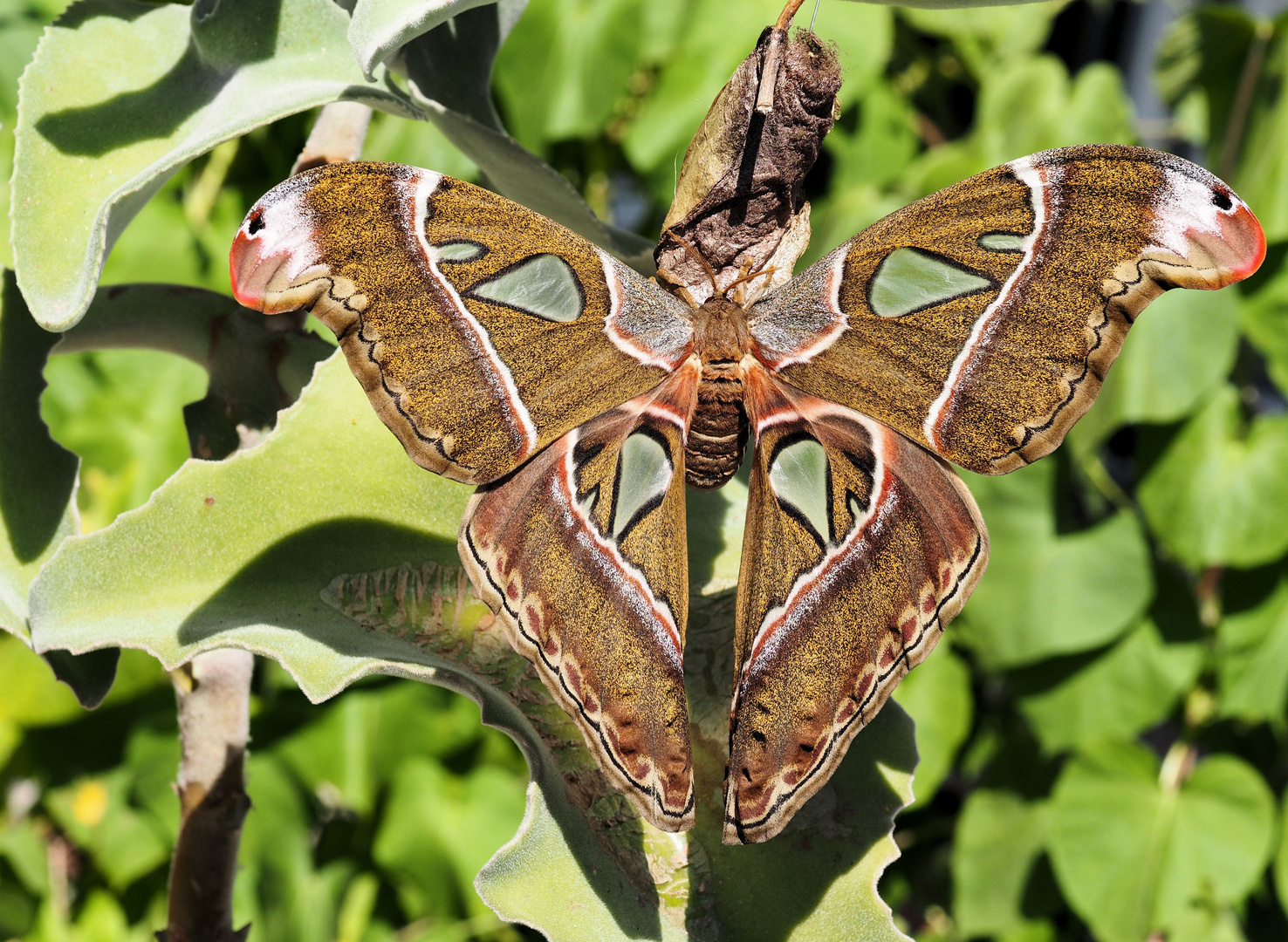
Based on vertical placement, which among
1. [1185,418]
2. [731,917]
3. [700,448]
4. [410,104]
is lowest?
[1185,418]

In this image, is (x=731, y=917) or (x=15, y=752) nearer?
(x=731, y=917)

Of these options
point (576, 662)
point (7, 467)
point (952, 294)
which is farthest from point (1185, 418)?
point (7, 467)

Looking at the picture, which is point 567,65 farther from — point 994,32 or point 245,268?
point 245,268

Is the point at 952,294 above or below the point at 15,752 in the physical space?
above

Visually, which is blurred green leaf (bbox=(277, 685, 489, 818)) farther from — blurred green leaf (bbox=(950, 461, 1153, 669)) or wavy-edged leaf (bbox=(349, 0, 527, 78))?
wavy-edged leaf (bbox=(349, 0, 527, 78))

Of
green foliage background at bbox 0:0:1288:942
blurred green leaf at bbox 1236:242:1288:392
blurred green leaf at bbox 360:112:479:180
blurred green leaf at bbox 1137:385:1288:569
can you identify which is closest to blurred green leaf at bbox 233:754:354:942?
green foliage background at bbox 0:0:1288:942

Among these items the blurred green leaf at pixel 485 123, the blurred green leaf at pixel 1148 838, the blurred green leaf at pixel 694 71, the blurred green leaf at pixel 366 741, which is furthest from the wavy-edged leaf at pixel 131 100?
the blurred green leaf at pixel 1148 838

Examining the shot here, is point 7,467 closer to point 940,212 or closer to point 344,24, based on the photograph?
point 344,24
